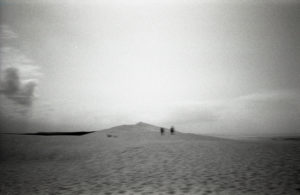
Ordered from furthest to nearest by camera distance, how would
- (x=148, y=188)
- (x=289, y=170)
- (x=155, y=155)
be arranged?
(x=155, y=155) < (x=289, y=170) < (x=148, y=188)

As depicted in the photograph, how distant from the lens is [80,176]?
13242mm

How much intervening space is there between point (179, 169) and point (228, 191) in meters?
4.06

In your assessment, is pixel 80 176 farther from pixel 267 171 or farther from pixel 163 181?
pixel 267 171

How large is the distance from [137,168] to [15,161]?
1271 cm

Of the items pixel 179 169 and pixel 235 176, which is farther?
pixel 179 169

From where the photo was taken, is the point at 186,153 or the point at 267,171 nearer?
the point at 267,171

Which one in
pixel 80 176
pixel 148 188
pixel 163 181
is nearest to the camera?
pixel 148 188

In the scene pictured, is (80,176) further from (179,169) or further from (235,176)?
(235,176)

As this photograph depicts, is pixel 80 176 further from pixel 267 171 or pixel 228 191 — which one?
pixel 267 171

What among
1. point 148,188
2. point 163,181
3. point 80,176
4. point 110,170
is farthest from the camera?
point 110,170

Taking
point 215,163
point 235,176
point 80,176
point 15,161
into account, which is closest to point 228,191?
point 235,176

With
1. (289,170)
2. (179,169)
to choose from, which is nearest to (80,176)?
(179,169)

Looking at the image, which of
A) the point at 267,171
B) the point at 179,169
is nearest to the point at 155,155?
the point at 179,169

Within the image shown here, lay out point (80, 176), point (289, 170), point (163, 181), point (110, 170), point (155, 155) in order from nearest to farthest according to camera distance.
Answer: point (163, 181), point (289, 170), point (80, 176), point (110, 170), point (155, 155)
